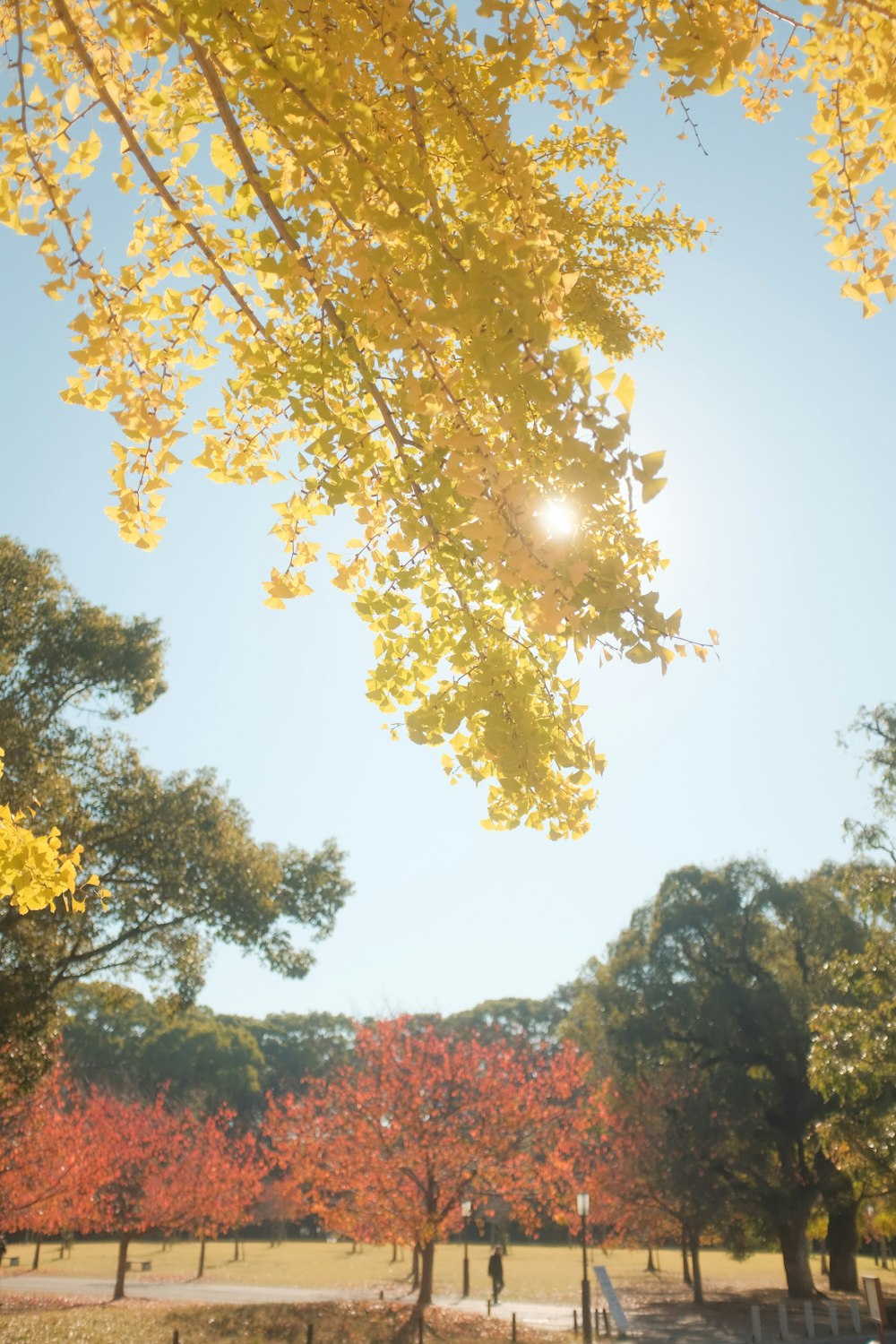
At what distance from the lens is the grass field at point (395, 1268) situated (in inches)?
981

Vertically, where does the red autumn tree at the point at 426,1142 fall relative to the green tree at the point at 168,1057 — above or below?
below

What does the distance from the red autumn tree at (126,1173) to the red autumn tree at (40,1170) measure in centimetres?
42

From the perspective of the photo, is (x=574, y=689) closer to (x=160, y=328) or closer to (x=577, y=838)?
(x=577, y=838)

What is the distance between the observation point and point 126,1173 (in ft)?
78.4

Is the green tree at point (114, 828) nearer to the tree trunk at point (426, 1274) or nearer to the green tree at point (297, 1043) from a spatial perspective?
the tree trunk at point (426, 1274)

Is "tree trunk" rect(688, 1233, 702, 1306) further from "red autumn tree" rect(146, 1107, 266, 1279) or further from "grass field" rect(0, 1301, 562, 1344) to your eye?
"red autumn tree" rect(146, 1107, 266, 1279)

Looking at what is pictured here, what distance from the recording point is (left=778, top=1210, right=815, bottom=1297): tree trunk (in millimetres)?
20359

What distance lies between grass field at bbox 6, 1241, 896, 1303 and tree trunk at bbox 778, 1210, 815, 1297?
3054 millimetres

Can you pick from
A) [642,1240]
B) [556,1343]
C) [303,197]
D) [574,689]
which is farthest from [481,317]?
[642,1240]

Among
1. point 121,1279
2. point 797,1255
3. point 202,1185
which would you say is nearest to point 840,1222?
point 797,1255

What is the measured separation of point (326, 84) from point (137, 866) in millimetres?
14302

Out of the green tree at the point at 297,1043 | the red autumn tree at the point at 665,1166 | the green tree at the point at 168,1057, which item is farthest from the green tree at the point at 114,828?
the green tree at the point at 297,1043

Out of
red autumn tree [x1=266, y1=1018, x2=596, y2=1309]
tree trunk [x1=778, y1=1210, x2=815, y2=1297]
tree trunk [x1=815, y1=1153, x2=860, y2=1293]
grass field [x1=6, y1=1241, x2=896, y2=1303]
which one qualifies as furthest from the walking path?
tree trunk [x1=815, y1=1153, x2=860, y2=1293]

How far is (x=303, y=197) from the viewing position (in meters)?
2.63
